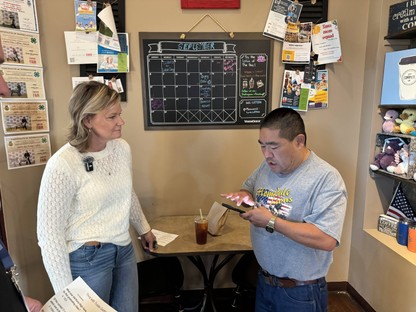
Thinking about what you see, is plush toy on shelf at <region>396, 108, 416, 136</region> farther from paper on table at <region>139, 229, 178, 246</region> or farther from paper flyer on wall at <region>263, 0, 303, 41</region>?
paper on table at <region>139, 229, 178, 246</region>

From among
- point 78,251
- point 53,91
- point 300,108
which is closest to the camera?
point 78,251

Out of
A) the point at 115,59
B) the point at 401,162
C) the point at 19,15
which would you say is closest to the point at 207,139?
the point at 115,59

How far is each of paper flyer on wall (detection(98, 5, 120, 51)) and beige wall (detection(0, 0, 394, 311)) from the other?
0.12m

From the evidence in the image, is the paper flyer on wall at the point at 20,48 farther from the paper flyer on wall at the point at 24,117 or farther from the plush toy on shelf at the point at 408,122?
the plush toy on shelf at the point at 408,122

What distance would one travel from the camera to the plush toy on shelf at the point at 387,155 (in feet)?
6.91

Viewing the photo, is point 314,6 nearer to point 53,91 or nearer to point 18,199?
point 53,91

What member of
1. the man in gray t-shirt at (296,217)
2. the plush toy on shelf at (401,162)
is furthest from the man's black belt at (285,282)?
the plush toy on shelf at (401,162)

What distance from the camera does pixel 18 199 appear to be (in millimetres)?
2008

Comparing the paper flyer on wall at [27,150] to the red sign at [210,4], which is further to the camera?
the red sign at [210,4]

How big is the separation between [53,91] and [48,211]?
1.25 metres

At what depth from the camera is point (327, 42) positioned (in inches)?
88.4

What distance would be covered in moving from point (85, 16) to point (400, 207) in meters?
2.69

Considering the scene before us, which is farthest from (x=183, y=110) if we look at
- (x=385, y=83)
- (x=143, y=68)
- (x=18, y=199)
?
(x=385, y=83)

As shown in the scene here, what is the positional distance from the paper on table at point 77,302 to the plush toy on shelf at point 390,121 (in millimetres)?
2126
